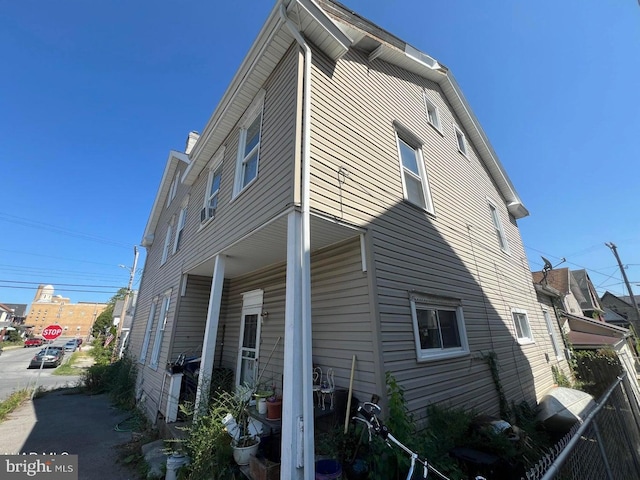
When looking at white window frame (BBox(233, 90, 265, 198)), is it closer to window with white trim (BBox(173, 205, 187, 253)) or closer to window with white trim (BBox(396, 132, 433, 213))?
window with white trim (BBox(396, 132, 433, 213))

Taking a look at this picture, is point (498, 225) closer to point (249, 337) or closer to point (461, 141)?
point (461, 141)

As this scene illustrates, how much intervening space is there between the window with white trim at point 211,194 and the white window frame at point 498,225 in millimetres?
9220

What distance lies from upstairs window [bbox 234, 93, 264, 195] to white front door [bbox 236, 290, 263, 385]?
9.12 ft

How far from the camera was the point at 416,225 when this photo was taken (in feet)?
18.1

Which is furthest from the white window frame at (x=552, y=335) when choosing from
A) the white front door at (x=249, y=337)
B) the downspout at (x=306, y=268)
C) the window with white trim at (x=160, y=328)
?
the window with white trim at (x=160, y=328)

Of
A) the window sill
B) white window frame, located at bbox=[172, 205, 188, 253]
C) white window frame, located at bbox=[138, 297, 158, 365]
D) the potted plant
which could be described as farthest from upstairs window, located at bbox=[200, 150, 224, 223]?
the window sill

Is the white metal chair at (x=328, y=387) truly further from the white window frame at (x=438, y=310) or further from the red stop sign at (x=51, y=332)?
the red stop sign at (x=51, y=332)

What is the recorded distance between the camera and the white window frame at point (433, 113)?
8172 millimetres

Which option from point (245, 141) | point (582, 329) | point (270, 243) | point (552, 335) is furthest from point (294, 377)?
point (582, 329)

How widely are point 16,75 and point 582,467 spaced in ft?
60.2

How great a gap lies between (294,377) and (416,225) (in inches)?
154

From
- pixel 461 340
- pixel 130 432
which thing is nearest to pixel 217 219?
pixel 130 432

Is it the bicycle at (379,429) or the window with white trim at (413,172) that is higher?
the window with white trim at (413,172)

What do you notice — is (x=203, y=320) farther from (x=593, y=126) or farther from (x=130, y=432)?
(x=593, y=126)
